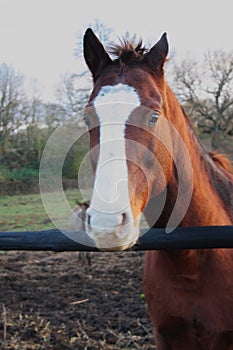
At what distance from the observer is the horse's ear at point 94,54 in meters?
2.32

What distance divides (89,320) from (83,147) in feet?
6.48

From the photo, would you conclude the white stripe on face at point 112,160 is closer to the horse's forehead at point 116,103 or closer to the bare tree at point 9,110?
the horse's forehead at point 116,103

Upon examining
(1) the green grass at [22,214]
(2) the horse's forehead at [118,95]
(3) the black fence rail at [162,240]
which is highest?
(2) the horse's forehead at [118,95]

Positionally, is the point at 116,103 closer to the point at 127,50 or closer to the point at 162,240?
the point at 127,50

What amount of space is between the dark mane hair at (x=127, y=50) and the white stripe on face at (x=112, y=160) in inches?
9.8

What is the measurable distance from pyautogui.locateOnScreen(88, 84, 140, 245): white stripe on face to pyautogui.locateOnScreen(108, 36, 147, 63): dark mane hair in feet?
0.82

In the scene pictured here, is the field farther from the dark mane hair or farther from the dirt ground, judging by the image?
the dark mane hair

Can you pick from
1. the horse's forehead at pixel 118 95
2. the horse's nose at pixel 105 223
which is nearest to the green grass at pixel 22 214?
the horse's forehead at pixel 118 95

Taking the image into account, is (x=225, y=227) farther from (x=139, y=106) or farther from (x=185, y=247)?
(x=139, y=106)

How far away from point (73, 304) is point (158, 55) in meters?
4.04

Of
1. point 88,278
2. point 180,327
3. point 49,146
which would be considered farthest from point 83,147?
point 88,278

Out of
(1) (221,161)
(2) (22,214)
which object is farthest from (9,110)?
(1) (221,161)

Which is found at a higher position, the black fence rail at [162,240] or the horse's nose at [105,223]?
the horse's nose at [105,223]

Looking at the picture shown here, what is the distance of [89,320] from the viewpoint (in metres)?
5.04
